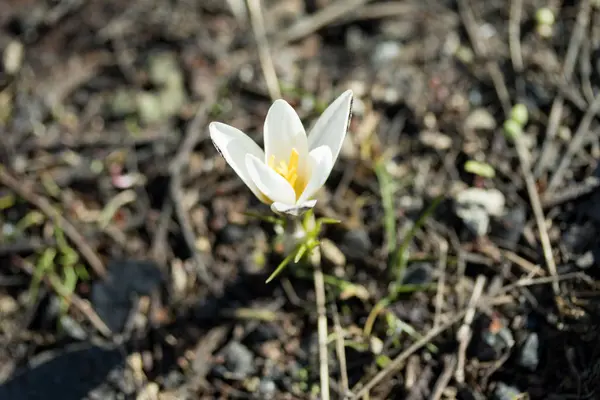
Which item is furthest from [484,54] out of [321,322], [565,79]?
[321,322]

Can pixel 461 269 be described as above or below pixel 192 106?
below

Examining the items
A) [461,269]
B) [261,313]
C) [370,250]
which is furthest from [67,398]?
[461,269]

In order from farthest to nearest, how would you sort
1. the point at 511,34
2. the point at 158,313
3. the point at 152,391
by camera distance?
the point at 511,34 < the point at 158,313 < the point at 152,391

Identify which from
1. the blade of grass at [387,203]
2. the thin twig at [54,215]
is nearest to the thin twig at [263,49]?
the blade of grass at [387,203]

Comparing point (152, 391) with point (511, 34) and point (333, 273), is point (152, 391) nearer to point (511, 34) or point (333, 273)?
point (333, 273)

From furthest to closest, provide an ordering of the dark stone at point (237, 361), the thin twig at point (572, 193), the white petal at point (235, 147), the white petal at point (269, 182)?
the thin twig at point (572, 193), the dark stone at point (237, 361), the white petal at point (235, 147), the white petal at point (269, 182)

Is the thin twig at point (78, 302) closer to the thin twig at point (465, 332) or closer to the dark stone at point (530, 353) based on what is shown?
the thin twig at point (465, 332)

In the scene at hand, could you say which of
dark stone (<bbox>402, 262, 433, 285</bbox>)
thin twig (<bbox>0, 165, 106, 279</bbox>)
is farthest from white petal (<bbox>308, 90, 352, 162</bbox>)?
thin twig (<bbox>0, 165, 106, 279</bbox>)

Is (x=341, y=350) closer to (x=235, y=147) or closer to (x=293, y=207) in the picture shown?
(x=293, y=207)
